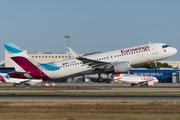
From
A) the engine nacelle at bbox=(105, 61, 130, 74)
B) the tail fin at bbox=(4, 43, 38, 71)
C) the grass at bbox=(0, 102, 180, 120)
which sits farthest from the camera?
the tail fin at bbox=(4, 43, 38, 71)

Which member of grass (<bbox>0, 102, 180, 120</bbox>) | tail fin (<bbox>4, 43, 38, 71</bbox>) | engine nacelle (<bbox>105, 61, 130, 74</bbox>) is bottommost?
grass (<bbox>0, 102, 180, 120</bbox>)

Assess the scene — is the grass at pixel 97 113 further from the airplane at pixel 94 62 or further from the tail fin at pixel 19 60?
the tail fin at pixel 19 60

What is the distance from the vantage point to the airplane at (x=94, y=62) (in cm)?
4803

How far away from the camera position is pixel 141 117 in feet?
74.8

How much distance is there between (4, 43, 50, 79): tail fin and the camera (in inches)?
2025

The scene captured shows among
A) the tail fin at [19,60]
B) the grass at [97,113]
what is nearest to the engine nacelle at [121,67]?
the tail fin at [19,60]

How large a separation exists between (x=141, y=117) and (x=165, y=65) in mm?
167047

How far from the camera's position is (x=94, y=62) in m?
48.7

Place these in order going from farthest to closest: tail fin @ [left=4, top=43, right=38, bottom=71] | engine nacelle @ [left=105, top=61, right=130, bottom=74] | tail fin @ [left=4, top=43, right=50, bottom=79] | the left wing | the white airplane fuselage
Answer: tail fin @ [left=4, top=43, right=38, bottom=71] → tail fin @ [left=4, top=43, right=50, bottom=79] → the left wing → the white airplane fuselage → engine nacelle @ [left=105, top=61, right=130, bottom=74]

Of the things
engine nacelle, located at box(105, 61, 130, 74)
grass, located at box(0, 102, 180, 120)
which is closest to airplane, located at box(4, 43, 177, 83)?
engine nacelle, located at box(105, 61, 130, 74)

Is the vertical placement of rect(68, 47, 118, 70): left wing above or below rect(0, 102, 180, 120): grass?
above

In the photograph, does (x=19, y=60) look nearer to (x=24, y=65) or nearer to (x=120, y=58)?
(x=24, y=65)

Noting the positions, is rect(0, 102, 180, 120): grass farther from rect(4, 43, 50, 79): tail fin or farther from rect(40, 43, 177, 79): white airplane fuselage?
rect(4, 43, 50, 79): tail fin

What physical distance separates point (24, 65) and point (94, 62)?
1367 cm
